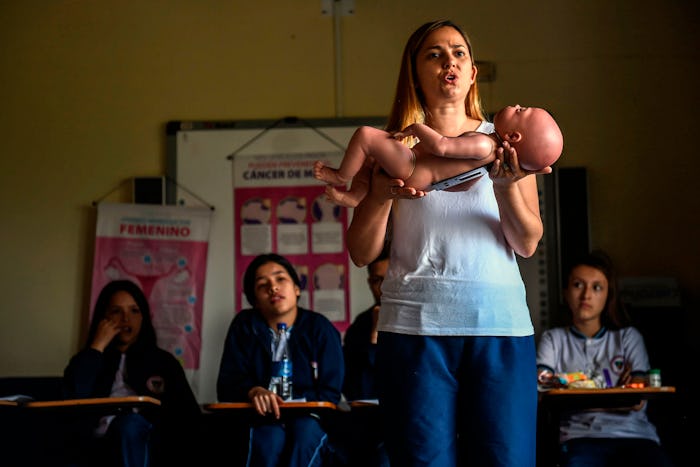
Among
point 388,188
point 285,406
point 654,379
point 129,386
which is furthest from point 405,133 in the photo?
point 129,386

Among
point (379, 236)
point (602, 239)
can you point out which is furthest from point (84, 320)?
point (379, 236)

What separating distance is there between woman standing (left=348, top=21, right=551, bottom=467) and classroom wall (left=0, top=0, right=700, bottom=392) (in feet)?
9.30

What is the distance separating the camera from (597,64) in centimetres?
430

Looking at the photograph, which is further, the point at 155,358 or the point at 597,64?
the point at 597,64

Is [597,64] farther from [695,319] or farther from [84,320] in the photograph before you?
[84,320]

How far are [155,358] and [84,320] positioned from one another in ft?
2.66

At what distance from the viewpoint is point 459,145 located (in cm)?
135

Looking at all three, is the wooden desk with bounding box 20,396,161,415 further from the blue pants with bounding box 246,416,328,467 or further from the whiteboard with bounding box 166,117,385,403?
the whiteboard with bounding box 166,117,385,403

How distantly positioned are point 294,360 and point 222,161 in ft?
4.37

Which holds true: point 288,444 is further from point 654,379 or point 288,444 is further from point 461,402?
point 461,402

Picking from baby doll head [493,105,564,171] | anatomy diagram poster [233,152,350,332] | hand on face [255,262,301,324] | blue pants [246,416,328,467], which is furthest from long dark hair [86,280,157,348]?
baby doll head [493,105,564,171]

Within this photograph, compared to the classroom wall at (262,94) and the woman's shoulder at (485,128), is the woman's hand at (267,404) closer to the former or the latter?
the woman's shoulder at (485,128)

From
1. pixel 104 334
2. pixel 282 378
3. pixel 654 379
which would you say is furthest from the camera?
pixel 104 334

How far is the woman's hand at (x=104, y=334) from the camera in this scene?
3.68 meters
